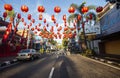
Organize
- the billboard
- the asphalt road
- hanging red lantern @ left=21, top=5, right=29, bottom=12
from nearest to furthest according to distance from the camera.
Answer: the asphalt road → hanging red lantern @ left=21, top=5, right=29, bottom=12 → the billboard

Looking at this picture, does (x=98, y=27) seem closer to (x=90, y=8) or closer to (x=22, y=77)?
(x=90, y=8)

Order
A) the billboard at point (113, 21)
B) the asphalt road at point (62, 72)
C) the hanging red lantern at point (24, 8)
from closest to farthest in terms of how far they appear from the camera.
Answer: the asphalt road at point (62, 72) → the hanging red lantern at point (24, 8) → the billboard at point (113, 21)

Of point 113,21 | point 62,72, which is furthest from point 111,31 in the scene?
point 62,72

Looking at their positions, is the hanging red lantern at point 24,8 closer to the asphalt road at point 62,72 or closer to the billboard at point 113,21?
the asphalt road at point 62,72

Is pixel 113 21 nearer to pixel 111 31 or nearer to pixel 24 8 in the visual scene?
pixel 111 31

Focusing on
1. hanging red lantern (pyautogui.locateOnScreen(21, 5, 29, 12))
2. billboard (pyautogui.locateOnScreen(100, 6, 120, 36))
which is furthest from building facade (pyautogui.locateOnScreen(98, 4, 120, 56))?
hanging red lantern (pyautogui.locateOnScreen(21, 5, 29, 12))

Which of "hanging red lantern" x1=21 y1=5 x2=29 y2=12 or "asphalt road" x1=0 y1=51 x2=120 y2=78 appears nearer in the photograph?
"asphalt road" x1=0 y1=51 x2=120 y2=78

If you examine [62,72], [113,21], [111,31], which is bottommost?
[62,72]

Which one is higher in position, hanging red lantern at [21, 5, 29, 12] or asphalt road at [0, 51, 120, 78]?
hanging red lantern at [21, 5, 29, 12]

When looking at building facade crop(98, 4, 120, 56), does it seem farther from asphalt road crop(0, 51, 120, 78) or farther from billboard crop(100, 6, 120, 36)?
asphalt road crop(0, 51, 120, 78)

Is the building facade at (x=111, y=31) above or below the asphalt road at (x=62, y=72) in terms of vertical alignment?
above

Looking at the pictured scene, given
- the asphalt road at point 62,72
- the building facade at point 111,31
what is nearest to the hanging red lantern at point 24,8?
the asphalt road at point 62,72

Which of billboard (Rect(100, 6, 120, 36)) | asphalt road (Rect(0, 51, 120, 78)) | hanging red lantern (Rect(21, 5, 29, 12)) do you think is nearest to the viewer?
asphalt road (Rect(0, 51, 120, 78))

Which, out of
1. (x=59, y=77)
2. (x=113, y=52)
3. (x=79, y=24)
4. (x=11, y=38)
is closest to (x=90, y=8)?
(x=79, y=24)
